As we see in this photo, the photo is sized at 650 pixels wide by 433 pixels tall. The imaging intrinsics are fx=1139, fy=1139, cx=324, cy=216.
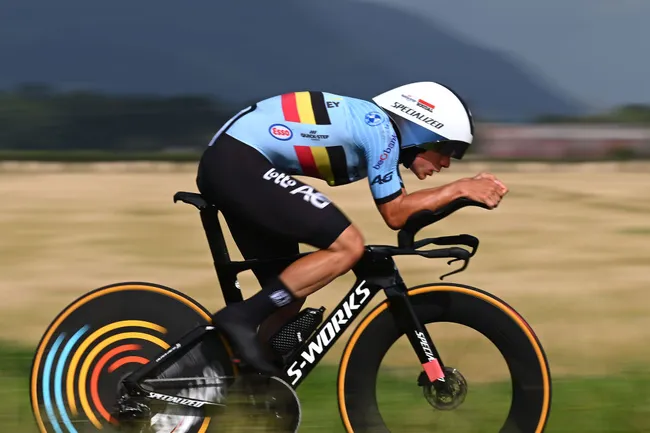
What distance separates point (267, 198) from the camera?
380 centimetres

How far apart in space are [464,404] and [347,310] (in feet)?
1.69

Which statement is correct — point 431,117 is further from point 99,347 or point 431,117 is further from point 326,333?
point 99,347

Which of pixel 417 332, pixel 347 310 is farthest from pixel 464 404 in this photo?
pixel 347 310

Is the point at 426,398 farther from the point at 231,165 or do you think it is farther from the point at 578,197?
the point at 578,197

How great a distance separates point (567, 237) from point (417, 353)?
12.0 metres

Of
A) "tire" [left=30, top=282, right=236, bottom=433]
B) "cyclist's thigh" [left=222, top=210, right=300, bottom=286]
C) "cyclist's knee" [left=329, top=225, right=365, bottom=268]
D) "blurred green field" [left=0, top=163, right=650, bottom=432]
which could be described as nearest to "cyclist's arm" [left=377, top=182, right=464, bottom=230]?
"cyclist's knee" [left=329, top=225, right=365, bottom=268]

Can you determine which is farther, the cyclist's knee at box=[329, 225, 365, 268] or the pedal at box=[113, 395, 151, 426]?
the pedal at box=[113, 395, 151, 426]

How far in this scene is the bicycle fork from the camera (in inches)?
153

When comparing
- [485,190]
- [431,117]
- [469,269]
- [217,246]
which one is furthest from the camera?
[469,269]

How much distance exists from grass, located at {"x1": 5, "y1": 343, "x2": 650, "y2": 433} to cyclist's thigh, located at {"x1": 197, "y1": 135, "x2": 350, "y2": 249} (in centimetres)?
69

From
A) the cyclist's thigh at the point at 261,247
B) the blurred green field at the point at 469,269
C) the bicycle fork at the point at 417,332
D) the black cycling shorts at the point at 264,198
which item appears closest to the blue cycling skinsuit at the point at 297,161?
the black cycling shorts at the point at 264,198

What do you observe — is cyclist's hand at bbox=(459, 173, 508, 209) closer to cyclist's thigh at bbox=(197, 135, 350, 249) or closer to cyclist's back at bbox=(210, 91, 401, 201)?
cyclist's back at bbox=(210, 91, 401, 201)

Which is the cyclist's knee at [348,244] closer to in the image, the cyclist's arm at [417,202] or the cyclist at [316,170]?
the cyclist at [316,170]

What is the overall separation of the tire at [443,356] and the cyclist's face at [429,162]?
16.2 inches
